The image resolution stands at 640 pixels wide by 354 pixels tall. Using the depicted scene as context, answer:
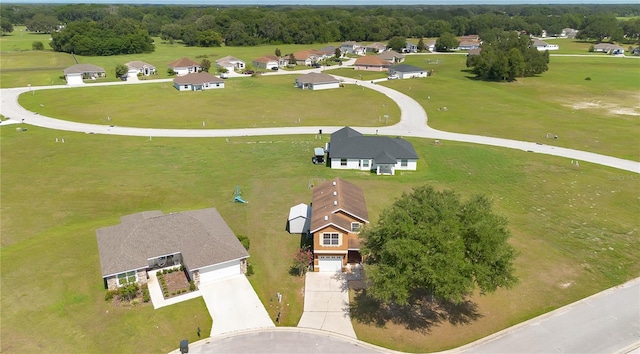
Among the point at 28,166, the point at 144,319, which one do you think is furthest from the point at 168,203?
the point at 28,166

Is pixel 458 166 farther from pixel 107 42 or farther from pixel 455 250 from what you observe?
pixel 107 42

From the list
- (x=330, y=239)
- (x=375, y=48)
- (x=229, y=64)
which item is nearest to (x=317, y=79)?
(x=229, y=64)

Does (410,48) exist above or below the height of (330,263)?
above

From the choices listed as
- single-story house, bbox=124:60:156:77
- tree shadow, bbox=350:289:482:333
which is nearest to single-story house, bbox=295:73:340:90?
single-story house, bbox=124:60:156:77

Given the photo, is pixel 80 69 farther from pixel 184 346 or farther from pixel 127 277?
pixel 184 346

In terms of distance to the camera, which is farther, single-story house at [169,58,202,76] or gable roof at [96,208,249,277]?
single-story house at [169,58,202,76]

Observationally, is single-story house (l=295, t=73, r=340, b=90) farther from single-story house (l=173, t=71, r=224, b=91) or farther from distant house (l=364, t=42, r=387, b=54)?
distant house (l=364, t=42, r=387, b=54)
